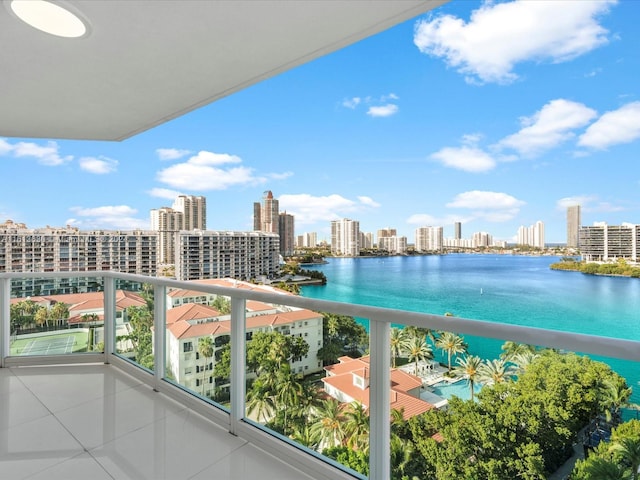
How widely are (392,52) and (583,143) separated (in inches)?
999

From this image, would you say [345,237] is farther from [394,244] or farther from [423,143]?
[423,143]

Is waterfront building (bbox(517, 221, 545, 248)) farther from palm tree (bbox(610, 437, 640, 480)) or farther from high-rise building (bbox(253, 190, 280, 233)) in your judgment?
palm tree (bbox(610, 437, 640, 480))

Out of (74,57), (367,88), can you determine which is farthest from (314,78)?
(74,57)

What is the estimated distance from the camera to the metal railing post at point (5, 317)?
134 inches

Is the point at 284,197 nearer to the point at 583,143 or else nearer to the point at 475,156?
the point at 475,156

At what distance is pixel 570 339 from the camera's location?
1.10 metres

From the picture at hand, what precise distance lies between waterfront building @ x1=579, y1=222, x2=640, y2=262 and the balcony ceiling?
107ft

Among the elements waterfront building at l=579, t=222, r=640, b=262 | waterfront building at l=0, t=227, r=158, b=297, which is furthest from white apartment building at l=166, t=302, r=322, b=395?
waterfront building at l=579, t=222, r=640, b=262

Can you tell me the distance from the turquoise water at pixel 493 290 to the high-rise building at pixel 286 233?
12.9ft

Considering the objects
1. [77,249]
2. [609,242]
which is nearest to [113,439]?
[77,249]

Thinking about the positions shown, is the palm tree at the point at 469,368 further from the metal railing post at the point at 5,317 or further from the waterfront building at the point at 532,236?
the waterfront building at the point at 532,236

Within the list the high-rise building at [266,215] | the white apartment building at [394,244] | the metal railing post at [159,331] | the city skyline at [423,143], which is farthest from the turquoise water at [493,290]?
the metal railing post at [159,331]

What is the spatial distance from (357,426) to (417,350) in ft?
1.65

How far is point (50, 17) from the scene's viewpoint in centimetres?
184
